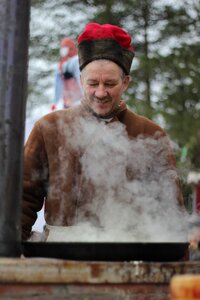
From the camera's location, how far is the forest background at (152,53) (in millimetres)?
13703

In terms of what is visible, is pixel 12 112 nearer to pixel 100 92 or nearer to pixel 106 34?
pixel 100 92

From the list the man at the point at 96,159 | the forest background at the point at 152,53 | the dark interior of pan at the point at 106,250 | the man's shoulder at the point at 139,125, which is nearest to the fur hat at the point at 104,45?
the man at the point at 96,159

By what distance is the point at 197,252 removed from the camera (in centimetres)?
443

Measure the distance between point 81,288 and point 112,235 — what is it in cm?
64

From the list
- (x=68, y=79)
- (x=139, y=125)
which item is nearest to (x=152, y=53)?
(x=68, y=79)

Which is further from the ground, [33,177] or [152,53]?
[152,53]

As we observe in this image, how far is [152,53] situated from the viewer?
46.6 feet

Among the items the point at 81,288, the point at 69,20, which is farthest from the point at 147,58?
the point at 81,288

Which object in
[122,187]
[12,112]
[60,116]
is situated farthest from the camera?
[60,116]

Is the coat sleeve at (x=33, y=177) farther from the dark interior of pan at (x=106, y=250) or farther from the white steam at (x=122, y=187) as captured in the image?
the dark interior of pan at (x=106, y=250)

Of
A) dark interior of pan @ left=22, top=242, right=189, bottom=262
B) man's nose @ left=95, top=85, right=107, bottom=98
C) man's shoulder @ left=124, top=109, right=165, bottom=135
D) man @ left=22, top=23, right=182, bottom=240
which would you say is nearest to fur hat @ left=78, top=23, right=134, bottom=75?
man @ left=22, top=23, right=182, bottom=240

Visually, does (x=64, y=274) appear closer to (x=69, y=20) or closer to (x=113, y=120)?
(x=113, y=120)

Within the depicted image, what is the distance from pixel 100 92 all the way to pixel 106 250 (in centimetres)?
101

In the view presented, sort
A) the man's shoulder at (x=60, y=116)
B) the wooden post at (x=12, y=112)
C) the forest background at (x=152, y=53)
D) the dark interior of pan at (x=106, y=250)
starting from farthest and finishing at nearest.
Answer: the forest background at (x=152, y=53) < the man's shoulder at (x=60, y=116) < the wooden post at (x=12, y=112) < the dark interior of pan at (x=106, y=250)
